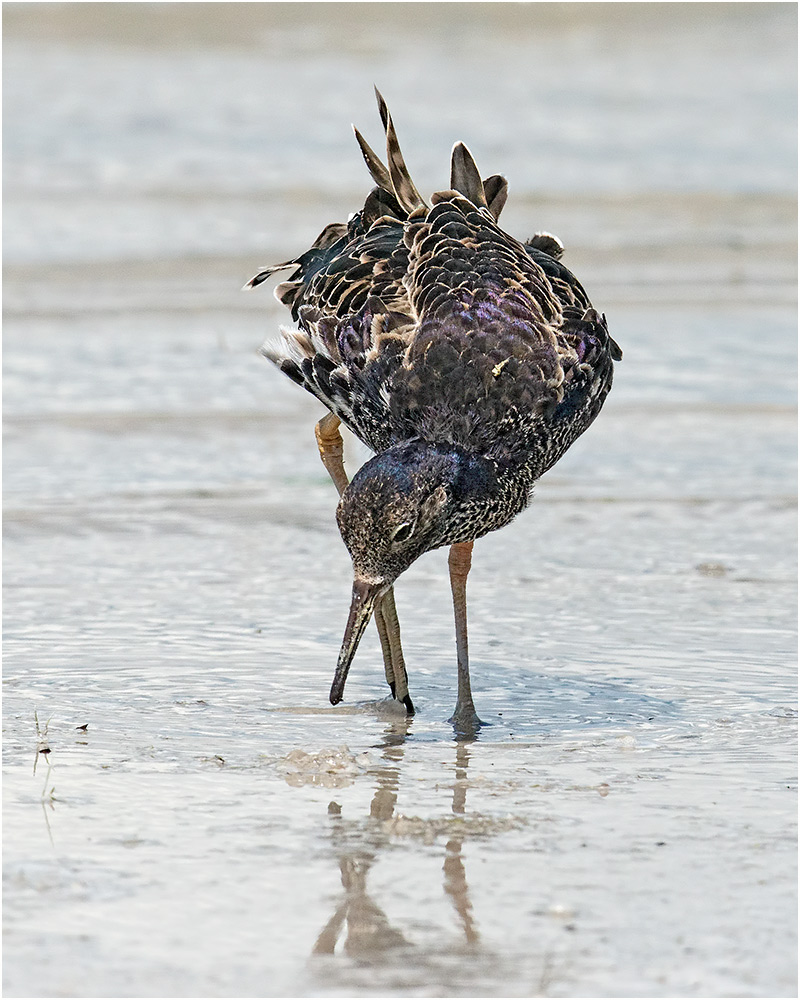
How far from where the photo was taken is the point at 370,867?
181 inches

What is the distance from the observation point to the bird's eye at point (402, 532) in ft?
17.3

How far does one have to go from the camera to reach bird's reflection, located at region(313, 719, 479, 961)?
415 cm

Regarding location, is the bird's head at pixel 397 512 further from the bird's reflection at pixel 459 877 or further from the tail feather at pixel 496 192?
the tail feather at pixel 496 192

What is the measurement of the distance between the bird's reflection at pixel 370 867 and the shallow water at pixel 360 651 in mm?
12

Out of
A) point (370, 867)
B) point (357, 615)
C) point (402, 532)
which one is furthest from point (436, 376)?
point (370, 867)

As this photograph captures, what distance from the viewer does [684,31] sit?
27.7 meters

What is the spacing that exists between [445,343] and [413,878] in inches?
83.6

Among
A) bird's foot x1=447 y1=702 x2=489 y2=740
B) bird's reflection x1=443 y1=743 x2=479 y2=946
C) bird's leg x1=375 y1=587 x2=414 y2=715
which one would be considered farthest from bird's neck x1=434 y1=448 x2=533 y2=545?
bird's reflection x1=443 y1=743 x2=479 y2=946

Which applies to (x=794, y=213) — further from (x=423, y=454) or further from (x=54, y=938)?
(x=54, y=938)

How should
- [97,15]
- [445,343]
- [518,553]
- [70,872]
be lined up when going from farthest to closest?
[97,15] < [518,553] < [445,343] < [70,872]

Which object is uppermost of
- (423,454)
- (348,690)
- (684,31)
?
(684,31)

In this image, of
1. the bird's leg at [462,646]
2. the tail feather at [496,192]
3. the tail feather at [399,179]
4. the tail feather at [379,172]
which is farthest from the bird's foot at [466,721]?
the tail feather at [496,192]

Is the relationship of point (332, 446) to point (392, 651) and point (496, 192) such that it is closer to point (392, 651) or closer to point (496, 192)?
point (392, 651)

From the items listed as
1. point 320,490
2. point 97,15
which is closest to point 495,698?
point 320,490
